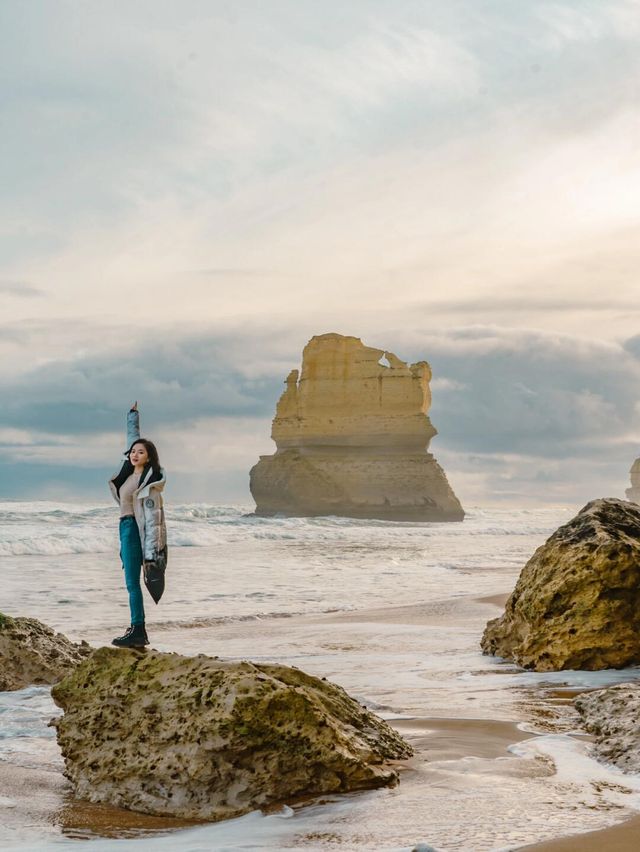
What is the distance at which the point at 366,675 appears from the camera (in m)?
6.94

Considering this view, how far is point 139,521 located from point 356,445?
5498 centimetres

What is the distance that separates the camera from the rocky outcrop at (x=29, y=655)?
659cm

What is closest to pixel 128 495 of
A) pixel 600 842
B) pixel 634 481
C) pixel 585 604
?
pixel 600 842

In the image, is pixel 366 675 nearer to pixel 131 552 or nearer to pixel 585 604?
pixel 585 604

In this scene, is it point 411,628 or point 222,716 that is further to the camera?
point 411,628

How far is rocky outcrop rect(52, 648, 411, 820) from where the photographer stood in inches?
151

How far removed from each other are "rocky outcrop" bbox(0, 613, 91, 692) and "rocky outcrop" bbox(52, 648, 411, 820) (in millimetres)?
2403

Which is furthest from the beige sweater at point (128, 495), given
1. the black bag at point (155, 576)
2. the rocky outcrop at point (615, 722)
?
the rocky outcrop at point (615, 722)

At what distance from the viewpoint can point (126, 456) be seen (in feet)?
18.6

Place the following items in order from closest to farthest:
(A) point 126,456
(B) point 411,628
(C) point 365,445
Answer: (A) point 126,456, (B) point 411,628, (C) point 365,445

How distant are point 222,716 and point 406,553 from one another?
802 inches

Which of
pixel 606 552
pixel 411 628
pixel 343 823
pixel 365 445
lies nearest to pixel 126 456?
pixel 343 823

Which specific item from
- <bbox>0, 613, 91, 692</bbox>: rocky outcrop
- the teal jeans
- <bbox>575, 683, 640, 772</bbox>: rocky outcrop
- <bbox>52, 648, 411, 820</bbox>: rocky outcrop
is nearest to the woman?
the teal jeans

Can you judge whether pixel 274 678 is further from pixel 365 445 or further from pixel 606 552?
pixel 365 445
